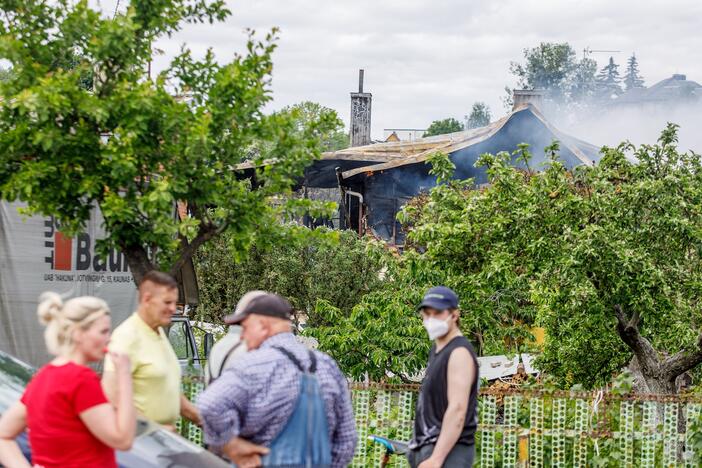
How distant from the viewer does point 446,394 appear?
5734 millimetres

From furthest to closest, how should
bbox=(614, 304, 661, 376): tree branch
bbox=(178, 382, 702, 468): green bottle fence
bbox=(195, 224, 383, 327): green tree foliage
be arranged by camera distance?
1. bbox=(195, 224, 383, 327): green tree foliage
2. bbox=(614, 304, 661, 376): tree branch
3. bbox=(178, 382, 702, 468): green bottle fence

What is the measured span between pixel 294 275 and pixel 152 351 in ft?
45.8

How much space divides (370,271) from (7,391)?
1391cm

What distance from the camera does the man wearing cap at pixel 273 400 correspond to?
14.4 ft

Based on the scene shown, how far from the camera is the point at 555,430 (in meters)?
8.83

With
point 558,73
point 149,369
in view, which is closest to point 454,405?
point 149,369

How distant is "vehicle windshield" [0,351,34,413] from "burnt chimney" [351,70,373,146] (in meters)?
32.5

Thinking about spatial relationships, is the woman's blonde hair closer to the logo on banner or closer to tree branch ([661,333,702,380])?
the logo on banner

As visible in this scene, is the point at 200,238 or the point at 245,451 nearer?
the point at 245,451

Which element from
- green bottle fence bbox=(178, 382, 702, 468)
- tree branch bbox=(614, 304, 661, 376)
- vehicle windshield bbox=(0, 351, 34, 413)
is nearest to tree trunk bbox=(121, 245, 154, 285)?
vehicle windshield bbox=(0, 351, 34, 413)

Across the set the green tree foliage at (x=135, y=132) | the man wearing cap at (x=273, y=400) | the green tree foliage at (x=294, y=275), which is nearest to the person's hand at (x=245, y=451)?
the man wearing cap at (x=273, y=400)

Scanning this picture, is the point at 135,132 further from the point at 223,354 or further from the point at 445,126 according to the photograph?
the point at 445,126

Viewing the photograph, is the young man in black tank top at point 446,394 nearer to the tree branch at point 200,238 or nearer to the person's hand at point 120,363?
the person's hand at point 120,363

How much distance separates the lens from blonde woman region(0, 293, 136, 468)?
4227 millimetres
